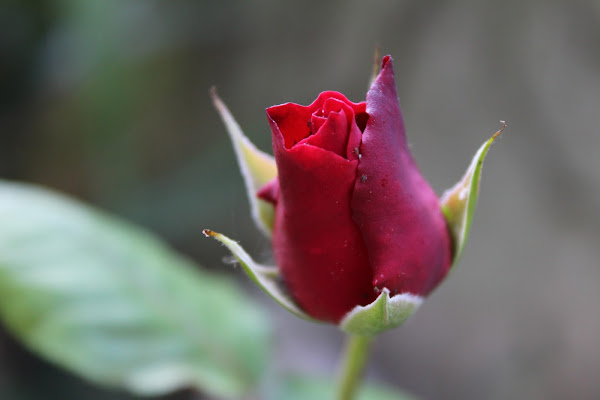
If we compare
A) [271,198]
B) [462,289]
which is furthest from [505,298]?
[271,198]

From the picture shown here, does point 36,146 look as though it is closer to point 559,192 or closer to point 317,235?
Answer: point 559,192

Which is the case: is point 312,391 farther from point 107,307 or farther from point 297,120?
point 297,120

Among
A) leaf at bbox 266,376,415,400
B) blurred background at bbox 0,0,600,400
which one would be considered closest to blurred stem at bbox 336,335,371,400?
leaf at bbox 266,376,415,400

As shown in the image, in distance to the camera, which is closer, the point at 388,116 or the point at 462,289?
the point at 388,116

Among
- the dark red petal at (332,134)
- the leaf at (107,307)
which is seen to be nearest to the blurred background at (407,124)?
the leaf at (107,307)

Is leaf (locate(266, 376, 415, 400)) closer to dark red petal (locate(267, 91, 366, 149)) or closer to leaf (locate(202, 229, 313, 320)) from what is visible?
leaf (locate(202, 229, 313, 320))

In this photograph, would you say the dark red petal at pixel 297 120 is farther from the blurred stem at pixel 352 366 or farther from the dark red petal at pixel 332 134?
the blurred stem at pixel 352 366
